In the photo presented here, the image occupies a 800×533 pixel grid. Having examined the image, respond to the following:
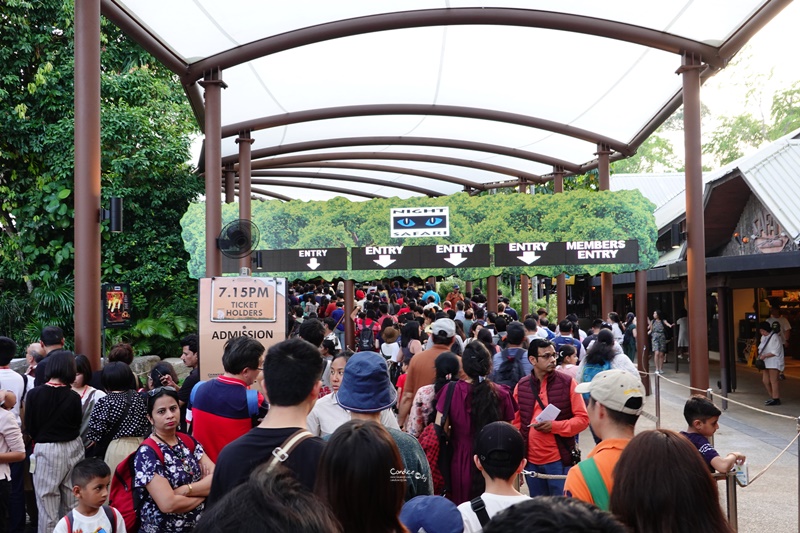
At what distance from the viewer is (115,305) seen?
11.8 metres

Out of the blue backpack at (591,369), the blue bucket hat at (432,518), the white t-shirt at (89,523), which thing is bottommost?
the white t-shirt at (89,523)

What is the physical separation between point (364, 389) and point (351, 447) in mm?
1334

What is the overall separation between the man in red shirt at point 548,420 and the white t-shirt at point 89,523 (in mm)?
3287

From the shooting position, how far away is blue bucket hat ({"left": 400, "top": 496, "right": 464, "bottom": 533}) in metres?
3.01

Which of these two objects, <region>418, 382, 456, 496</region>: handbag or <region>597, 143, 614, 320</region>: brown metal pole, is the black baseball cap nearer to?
<region>418, 382, 456, 496</region>: handbag

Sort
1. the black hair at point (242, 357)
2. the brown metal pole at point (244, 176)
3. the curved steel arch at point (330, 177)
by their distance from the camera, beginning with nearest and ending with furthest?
the black hair at point (242, 357)
the brown metal pole at point (244, 176)
the curved steel arch at point (330, 177)

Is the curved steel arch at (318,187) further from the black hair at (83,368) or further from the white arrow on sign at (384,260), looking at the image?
the black hair at (83,368)

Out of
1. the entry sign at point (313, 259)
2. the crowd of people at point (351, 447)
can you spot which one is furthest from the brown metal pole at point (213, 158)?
the crowd of people at point (351, 447)

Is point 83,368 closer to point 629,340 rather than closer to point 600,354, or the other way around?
point 600,354

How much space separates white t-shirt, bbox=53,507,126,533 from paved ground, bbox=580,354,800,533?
5064 mm

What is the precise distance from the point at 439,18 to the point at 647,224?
6.95 m

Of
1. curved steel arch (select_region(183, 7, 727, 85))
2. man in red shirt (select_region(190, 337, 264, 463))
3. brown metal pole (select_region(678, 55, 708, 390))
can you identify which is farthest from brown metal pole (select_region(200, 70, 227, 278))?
man in red shirt (select_region(190, 337, 264, 463))

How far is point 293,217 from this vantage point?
17.0 m

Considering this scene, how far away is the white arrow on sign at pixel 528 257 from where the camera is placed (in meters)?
16.5
